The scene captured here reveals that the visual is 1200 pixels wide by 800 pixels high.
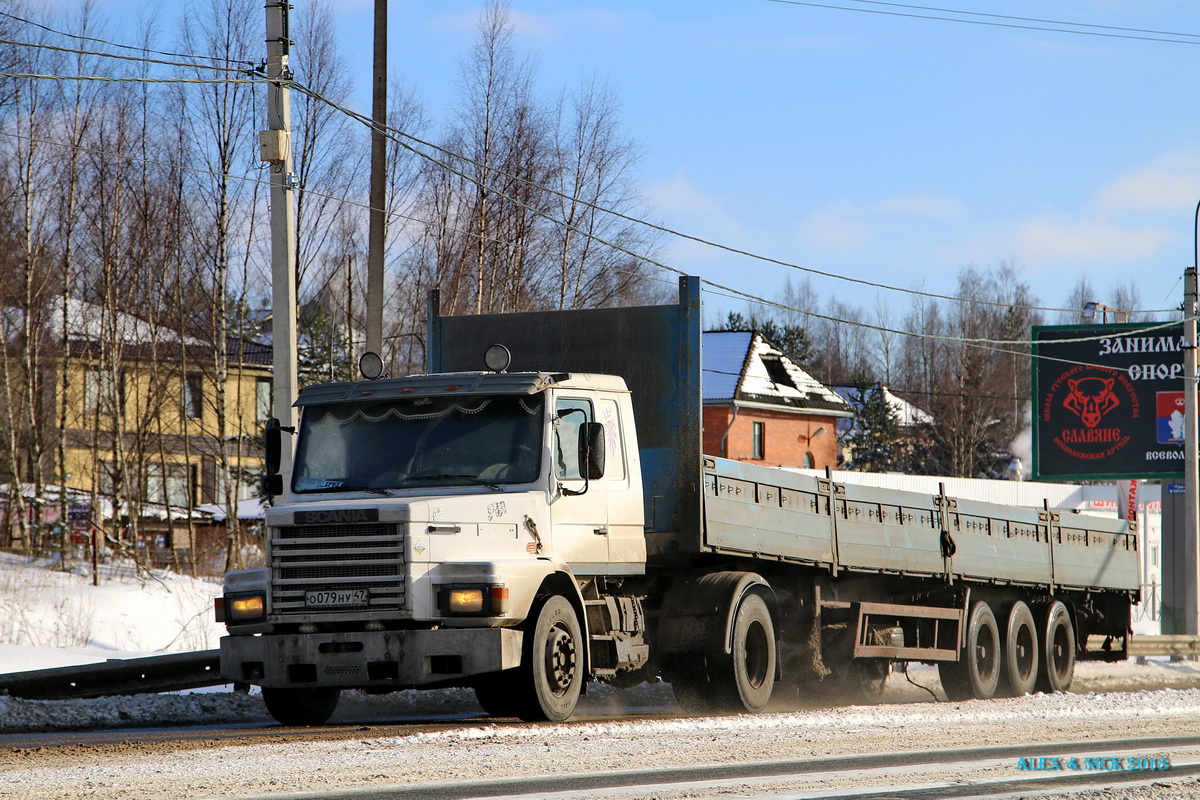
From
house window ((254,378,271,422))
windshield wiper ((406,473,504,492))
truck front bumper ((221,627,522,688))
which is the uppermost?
house window ((254,378,271,422))

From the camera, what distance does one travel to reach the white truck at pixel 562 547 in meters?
10.2

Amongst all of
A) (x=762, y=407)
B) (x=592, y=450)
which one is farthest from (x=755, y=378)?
(x=592, y=450)

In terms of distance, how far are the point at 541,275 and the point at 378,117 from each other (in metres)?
19.2

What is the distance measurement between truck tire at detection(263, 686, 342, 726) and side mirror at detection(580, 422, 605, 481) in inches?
105

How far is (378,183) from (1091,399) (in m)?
20.3

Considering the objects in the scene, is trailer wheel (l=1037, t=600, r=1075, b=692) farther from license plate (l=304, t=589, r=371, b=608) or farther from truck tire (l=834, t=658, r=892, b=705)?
license plate (l=304, t=589, r=371, b=608)

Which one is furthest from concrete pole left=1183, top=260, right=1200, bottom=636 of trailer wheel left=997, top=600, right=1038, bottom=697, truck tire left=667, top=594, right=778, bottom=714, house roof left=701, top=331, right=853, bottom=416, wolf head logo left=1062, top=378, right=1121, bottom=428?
house roof left=701, top=331, right=853, bottom=416

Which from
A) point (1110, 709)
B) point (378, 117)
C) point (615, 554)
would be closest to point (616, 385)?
point (615, 554)

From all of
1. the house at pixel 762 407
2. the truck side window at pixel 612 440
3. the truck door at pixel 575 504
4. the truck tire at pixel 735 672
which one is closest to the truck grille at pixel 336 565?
the truck door at pixel 575 504

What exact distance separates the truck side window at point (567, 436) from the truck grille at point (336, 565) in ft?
5.05

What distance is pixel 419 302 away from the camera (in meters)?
40.4

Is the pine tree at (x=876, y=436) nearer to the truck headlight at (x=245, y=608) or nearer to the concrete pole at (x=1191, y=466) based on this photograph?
the concrete pole at (x=1191, y=466)

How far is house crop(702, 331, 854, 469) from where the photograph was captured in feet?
203

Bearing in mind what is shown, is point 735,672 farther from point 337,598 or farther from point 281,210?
point 281,210
